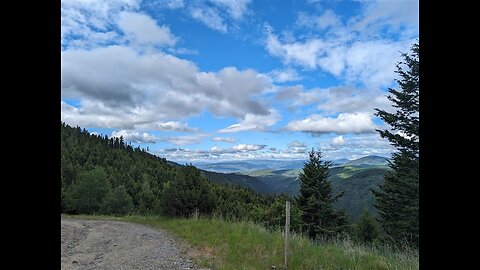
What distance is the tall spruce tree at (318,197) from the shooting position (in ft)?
87.7

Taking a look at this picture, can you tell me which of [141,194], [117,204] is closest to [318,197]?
[117,204]

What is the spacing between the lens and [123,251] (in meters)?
8.52

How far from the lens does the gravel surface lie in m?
7.07

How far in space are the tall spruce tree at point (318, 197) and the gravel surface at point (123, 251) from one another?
17857 millimetres

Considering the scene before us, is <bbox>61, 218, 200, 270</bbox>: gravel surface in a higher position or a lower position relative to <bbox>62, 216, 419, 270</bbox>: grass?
lower

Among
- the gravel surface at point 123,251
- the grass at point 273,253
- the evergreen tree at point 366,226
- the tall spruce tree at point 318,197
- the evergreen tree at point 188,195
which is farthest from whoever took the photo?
the evergreen tree at point 366,226

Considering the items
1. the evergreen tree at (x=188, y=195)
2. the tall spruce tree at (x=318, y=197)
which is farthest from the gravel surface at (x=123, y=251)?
the tall spruce tree at (x=318, y=197)

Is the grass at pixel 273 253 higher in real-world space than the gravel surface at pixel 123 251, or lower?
higher

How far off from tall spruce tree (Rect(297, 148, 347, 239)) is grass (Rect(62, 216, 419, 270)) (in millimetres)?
18188

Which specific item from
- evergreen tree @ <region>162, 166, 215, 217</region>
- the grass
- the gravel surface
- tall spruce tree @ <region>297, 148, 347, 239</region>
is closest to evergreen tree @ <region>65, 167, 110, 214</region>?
evergreen tree @ <region>162, 166, 215, 217</region>

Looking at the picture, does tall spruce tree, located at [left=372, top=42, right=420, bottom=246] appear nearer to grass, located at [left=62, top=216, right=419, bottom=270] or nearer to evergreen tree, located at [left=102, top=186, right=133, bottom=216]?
grass, located at [left=62, top=216, right=419, bottom=270]

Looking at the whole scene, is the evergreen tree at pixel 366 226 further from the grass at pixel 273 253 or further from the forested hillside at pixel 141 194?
the grass at pixel 273 253
